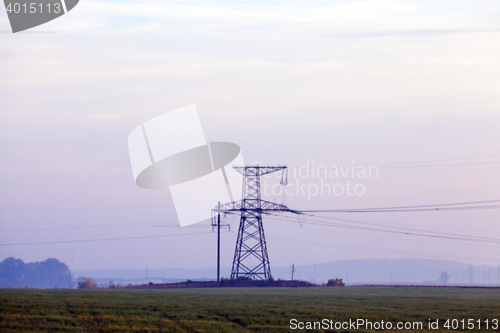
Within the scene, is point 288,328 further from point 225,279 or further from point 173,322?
point 225,279

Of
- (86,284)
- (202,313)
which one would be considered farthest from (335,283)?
(202,313)

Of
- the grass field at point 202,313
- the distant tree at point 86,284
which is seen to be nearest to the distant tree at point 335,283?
the distant tree at point 86,284

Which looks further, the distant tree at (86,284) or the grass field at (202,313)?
the distant tree at (86,284)

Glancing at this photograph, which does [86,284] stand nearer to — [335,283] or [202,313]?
[335,283]

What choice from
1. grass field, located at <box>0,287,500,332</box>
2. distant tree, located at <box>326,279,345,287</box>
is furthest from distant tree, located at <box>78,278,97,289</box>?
grass field, located at <box>0,287,500,332</box>

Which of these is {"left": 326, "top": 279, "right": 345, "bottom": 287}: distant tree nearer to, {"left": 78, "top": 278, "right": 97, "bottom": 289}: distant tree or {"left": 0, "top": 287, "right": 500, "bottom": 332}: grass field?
{"left": 78, "top": 278, "right": 97, "bottom": 289}: distant tree

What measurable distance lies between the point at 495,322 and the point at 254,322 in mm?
13518

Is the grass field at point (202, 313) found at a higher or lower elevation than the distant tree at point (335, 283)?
higher

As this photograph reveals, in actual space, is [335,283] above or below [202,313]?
below

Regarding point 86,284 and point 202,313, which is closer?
point 202,313

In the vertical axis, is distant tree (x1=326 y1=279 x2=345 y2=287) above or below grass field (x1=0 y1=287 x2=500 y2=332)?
below

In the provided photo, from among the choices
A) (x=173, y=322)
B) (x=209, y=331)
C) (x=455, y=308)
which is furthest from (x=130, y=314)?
(x=455, y=308)

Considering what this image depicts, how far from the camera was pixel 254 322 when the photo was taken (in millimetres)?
31984

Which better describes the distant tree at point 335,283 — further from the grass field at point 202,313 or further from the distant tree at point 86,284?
the grass field at point 202,313
